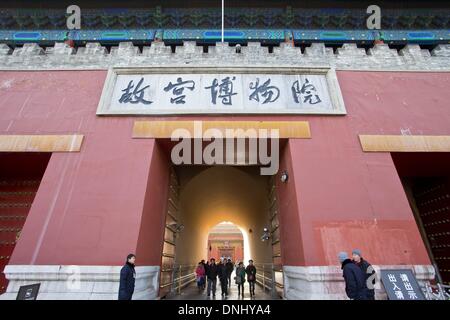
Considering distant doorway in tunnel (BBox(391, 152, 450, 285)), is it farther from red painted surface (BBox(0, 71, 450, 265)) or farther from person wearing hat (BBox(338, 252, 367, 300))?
person wearing hat (BBox(338, 252, 367, 300))

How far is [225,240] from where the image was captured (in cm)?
2603

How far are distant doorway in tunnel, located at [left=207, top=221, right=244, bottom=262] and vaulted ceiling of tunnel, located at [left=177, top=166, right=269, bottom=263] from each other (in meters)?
13.4

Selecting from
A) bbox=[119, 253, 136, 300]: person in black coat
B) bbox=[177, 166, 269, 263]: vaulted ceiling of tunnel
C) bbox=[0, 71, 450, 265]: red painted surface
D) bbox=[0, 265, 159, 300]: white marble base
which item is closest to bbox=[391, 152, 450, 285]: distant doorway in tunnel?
bbox=[0, 71, 450, 265]: red painted surface

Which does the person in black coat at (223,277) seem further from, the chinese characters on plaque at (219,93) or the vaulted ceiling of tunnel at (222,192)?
the chinese characters on plaque at (219,93)

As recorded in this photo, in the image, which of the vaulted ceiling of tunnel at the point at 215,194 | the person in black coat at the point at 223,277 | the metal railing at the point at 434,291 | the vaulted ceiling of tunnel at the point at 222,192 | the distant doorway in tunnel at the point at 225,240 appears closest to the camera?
the metal railing at the point at 434,291

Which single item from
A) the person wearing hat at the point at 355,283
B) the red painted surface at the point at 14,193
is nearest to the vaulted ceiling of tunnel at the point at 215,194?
the red painted surface at the point at 14,193

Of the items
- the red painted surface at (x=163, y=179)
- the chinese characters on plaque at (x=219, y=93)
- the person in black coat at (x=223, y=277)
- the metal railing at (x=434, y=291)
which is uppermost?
the chinese characters on plaque at (x=219, y=93)

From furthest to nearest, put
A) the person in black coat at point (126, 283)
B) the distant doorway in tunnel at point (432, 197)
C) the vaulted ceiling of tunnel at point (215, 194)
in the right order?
the vaulted ceiling of tunnel at point (215, 194)
the distant doorway in tunnel at point (432, 197)
the person in black coat at point (126, 283)

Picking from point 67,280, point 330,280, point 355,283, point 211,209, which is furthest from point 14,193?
point 211,209

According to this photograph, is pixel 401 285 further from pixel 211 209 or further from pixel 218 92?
pixel 211 209

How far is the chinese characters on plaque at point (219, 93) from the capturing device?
5.73 m

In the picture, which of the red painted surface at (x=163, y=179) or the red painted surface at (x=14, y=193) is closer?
the red painted surface at (x=163, y=179)

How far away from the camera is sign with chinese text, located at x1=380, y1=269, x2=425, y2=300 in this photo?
152 inches

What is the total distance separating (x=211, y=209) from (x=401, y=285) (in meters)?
9.73
